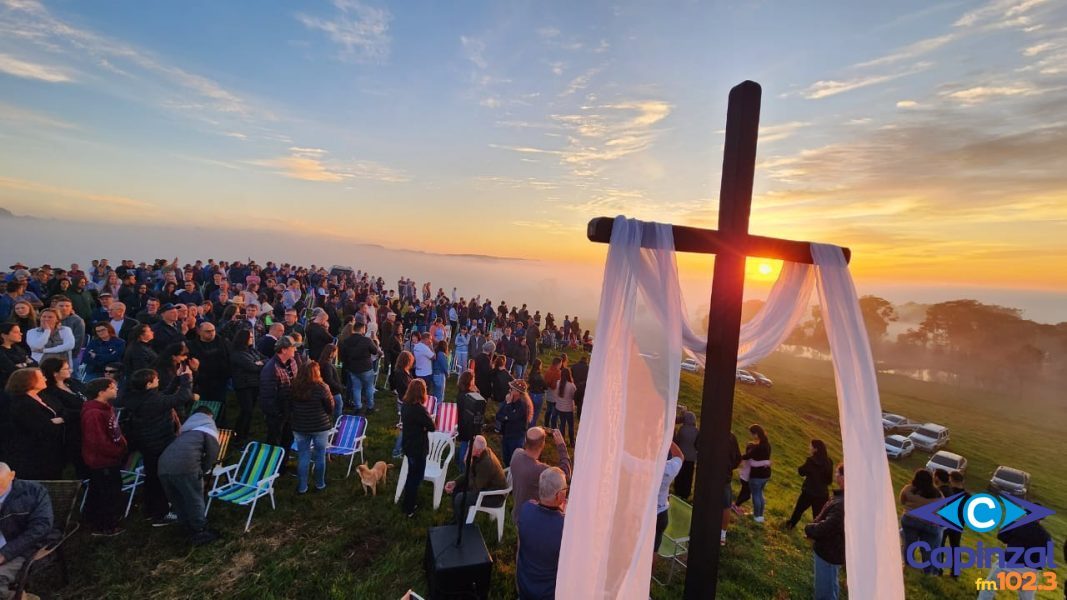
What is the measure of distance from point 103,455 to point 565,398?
6914 mm

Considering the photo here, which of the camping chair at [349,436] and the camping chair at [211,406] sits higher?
the camping chair at [211,406]

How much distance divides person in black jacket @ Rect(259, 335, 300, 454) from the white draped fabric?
5696mm

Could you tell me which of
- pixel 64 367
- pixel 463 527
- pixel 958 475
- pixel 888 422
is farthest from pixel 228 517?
pixel 888 422

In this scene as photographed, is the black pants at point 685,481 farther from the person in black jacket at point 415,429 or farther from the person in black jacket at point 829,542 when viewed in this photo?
the person in black jacket at point 415,429

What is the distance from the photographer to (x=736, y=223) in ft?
9.79

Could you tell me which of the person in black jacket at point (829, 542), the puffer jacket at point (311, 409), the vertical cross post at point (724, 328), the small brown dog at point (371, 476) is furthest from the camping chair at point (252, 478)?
the person in black jacket at point (829, 542)

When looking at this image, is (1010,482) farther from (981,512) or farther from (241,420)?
(241,420)

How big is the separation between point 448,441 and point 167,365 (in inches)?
159

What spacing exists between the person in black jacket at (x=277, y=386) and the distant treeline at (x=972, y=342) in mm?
60636

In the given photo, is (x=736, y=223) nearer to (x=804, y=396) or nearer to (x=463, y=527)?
(x=463, y=527)

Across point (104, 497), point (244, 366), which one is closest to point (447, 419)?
point (244, 366)

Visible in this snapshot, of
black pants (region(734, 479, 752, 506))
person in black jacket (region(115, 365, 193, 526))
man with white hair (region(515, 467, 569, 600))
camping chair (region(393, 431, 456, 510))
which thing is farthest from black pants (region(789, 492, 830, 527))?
person in black jacket (region(115, 365, 193, 526))

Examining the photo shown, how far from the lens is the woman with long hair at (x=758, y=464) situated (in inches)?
284

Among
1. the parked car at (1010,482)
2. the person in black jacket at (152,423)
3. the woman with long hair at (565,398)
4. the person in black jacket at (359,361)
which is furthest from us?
the parked car at (1010,482)
